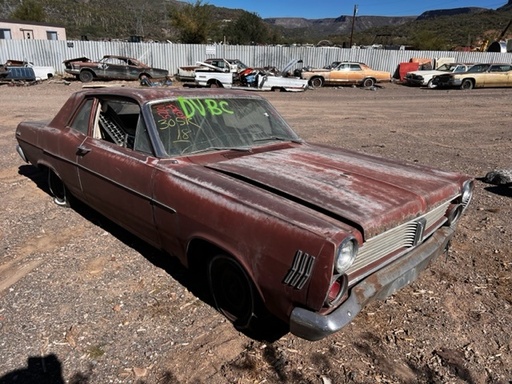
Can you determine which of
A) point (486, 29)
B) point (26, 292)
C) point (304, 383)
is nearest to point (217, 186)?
point (304, 383)

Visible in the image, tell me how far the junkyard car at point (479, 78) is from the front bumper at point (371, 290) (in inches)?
841

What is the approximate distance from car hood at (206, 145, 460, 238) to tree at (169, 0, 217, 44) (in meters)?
38.8

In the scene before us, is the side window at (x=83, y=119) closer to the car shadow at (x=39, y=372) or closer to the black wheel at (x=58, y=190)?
the black wheel at (x=58, y=190)

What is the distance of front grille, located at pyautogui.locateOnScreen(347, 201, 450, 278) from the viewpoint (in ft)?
7.73

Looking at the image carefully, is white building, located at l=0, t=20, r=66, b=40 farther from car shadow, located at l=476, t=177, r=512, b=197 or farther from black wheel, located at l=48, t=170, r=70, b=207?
car shadow, located at l=476, t=177, r=512, b=197

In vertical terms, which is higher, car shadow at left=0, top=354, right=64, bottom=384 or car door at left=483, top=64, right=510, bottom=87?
car door at left=483, top=64, right=510, bottom=87

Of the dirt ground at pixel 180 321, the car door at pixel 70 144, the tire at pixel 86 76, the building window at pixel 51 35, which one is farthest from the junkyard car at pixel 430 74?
the building window at pixel 51 35

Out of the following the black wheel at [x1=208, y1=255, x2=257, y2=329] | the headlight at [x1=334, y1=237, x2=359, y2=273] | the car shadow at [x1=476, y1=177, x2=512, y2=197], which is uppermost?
the headlight at [x1=334, y1=237, x2=359, y2=273]

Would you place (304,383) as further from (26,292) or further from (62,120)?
(62,120)

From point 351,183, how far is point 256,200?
0.75 meters

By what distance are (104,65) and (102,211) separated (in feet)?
62.0

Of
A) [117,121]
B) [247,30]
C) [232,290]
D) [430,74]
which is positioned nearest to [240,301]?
[232,290]

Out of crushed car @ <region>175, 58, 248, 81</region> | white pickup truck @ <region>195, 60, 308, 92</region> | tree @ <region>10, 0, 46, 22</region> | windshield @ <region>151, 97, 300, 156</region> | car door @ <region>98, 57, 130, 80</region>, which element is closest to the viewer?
windshield @ <region>151, 97, 300, 156</region>

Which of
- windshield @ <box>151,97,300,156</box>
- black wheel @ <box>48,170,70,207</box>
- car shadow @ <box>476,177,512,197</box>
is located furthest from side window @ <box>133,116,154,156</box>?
car shadow @ <box>476,177,512,197</box>
